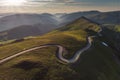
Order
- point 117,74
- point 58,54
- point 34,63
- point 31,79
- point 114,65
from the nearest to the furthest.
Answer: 1. point 31,79
2. point 34,63
3. point 58,54
4. point 117,74
5. point 114,65

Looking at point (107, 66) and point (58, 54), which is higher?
point (58, 54)

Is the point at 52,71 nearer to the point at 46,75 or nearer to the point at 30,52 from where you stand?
the point at 46,75

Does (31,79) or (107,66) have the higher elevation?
(31,79)

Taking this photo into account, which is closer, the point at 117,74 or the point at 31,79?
the point at 31,79

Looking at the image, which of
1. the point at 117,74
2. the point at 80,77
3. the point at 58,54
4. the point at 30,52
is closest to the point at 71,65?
the point at 80,77

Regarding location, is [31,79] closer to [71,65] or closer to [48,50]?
[71,65]

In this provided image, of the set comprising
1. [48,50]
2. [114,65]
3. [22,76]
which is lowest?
[114,65]

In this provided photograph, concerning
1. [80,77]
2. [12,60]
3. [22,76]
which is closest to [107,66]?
[80,77]

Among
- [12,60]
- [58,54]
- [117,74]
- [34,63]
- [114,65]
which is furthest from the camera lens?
[114,65]

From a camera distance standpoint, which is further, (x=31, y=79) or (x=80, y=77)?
(x=80, y=77)
